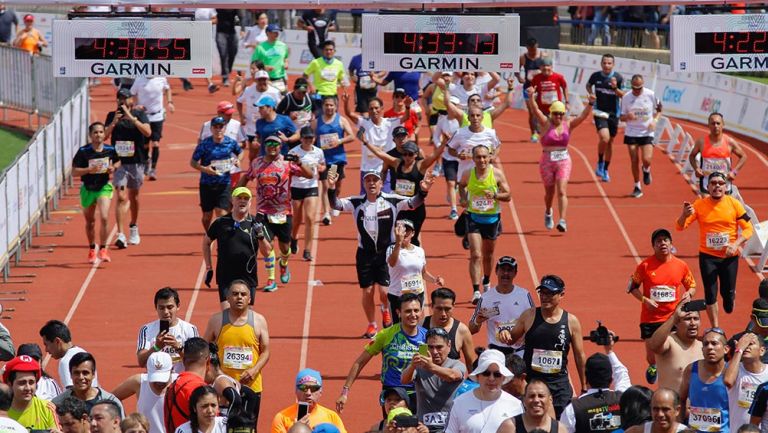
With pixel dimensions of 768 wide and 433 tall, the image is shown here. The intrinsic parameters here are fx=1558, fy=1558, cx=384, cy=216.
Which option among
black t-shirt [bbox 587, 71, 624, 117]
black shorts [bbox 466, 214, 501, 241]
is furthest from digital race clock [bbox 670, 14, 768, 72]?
black t-shirt [bbox 587, 71, 624, 117]

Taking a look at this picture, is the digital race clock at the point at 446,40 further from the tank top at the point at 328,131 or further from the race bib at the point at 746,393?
the race bib at the point at 746,393

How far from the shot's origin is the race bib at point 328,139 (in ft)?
66.7

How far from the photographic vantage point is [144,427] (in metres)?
9.39

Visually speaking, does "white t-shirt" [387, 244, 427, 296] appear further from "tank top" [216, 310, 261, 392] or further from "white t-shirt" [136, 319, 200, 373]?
"white t-shirt" [136, 319, 200, 373]

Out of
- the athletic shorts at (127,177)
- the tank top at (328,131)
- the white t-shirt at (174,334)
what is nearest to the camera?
the white t-shirt at (174,334)

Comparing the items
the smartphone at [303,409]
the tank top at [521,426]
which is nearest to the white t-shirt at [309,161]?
the smartphone at [303,409]

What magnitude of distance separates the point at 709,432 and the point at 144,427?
13.4ft

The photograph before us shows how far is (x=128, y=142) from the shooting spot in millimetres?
20094

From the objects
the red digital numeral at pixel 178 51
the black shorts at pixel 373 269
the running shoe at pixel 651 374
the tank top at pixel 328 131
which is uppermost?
the red digital numeral at pixel 178 51

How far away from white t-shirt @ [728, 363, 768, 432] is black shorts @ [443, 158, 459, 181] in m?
10.3

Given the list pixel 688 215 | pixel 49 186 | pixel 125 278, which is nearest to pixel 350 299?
pixel 125 278

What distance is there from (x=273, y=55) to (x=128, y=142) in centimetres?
764

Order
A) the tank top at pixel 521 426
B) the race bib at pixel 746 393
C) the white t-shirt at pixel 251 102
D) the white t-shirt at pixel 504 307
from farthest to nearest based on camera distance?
1. the white t-shirt at pixel 251 102
2. the white t-shirt at pixel 504 307
3. the race bib at pixel 746 393
4. the tank top at pixel 521 426

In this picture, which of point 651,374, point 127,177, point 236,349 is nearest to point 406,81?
point 127,177
